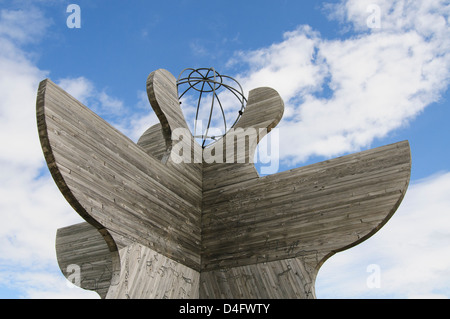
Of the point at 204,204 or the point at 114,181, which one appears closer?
the point at 114,181

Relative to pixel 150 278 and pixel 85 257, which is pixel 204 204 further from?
pixel 85 257

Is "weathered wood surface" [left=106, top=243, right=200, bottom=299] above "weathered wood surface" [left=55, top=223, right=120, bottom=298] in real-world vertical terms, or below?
below

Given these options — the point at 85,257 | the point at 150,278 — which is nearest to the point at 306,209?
the point at 150,278

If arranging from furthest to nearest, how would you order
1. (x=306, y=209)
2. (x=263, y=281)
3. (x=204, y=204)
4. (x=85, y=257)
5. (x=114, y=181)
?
(x=85, y=257), (x=204, y=204), (x=306, y=209), (x=263, y=281), (x=114, y=181)

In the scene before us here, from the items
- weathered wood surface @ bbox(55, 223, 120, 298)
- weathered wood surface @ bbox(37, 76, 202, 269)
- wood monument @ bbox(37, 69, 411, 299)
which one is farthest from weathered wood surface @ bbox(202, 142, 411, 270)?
weathered wood surface @ bbox(55, 223, 120, 298)

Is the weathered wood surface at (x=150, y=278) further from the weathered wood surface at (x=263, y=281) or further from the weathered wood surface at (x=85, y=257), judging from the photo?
the weathered wood surface at (x=85, y=257)

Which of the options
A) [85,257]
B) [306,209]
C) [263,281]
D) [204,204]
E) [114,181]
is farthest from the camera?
[85,257]

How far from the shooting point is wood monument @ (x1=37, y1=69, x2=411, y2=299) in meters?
4.05

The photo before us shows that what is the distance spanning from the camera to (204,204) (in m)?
5.64

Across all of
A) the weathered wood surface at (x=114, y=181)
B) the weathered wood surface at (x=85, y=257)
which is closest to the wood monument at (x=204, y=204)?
the weathered wood surface at (x=114, y=181)

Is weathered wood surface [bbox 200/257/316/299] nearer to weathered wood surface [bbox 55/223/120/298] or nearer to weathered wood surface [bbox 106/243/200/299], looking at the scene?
weathered wood surface [bbox 106/243/200/299]

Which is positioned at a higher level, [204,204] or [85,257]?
[204,204]

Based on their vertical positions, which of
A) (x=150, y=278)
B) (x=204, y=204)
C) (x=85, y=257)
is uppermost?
(x=204, y=204)

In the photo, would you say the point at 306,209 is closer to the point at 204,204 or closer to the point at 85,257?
the point at 204,204
